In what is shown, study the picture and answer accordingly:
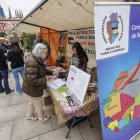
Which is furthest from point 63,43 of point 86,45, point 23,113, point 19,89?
point 23,113

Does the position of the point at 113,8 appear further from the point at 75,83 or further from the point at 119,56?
the point at 75,83

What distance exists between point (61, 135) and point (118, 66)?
1697 millimetres

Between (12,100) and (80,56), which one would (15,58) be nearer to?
(12,100)

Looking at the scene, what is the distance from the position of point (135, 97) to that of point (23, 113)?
2.61 metres

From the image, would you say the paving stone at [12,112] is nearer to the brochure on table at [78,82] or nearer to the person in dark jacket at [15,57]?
the person in dark jacket at [15,57]

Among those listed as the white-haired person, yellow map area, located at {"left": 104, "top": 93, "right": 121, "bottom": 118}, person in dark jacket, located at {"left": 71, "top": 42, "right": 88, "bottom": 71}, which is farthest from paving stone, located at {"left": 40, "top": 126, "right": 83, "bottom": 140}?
person in dark jacket, located at {"left": 71, "top": 42, "right": 88, "bottom": 71}

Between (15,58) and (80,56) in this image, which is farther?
(15,58)

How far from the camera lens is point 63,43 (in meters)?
5.96

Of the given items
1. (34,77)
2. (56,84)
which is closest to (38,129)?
(56,84)

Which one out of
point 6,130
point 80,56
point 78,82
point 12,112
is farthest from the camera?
point 12,112

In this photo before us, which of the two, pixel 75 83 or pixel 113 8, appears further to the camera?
pixel 75 83

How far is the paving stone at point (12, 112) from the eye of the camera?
3.68 m

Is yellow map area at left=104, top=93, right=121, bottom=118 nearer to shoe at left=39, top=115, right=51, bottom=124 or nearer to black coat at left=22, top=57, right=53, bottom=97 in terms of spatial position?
black coat at left=22, top=57, right=53, bottom=97

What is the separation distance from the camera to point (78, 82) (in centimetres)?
245
